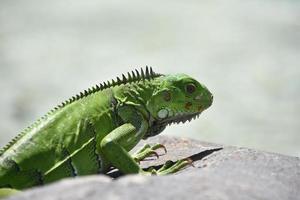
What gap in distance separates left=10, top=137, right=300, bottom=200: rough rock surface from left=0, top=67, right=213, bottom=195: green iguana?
471 millimetres

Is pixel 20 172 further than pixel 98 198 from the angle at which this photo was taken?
Yes

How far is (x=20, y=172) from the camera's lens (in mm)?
6578

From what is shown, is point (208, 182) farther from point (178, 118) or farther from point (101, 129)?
point (178, 118)

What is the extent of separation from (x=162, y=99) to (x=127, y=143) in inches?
26.7

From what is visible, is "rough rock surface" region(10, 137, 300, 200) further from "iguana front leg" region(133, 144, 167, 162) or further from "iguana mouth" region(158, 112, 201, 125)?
"iguana mouth" region(158, 112, 201, 125)

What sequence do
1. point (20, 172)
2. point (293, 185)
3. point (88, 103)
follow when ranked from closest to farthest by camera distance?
1. point (293, 185)
2. point (20, 172)
3. point (88, 103)

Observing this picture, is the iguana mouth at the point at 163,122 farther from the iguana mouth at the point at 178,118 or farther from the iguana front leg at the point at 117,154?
the iguana front leg at the point at 117,154

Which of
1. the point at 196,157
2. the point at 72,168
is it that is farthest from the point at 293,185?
the point at 72,168

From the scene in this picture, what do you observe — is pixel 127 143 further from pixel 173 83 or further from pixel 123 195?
pixel 123 195

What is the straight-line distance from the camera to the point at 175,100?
734 centimetres

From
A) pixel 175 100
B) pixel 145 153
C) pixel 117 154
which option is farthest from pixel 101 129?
pixel 145 153

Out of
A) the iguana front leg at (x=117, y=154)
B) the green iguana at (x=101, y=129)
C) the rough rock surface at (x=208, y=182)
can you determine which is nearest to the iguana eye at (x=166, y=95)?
the green iguana at (x=101, y=129)

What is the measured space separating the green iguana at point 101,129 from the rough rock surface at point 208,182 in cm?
47

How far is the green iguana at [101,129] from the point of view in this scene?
6656mm
